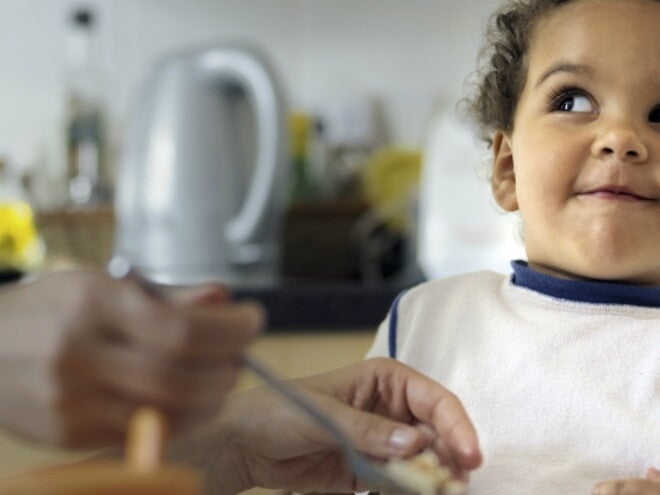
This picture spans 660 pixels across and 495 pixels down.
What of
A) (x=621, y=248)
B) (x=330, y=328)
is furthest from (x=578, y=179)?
(x=330, y=328)

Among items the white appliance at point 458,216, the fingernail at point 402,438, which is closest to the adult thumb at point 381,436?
the fingernail at point 402,438

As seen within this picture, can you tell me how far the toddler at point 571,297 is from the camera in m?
0.70

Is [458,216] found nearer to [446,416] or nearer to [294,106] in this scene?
[294,106]

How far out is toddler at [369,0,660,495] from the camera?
70 cm

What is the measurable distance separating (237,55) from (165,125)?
0.17m

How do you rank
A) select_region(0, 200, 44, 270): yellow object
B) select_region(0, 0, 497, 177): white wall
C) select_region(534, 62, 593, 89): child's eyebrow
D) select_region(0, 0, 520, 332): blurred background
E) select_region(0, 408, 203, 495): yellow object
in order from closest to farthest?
select_region(0, 408, 203, 495): yellow object → select_region(534, 62, 593, 89): child's eyebrow → select_region(0, 200, 44, 270): yellow object → select_region(0, 0, 520, 332): blurred background → select_region(0, 0, 497, 177): white wall

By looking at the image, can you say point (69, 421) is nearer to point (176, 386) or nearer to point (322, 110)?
point (176, 386)

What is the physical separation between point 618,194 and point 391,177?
4.84 ft

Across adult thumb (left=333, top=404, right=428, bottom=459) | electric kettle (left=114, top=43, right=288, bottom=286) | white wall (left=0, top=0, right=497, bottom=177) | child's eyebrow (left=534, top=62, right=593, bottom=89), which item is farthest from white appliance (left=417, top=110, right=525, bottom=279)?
adult thumb (left=333, top=404, right=428, bottom=459)

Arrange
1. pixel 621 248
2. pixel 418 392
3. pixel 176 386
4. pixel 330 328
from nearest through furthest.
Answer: pixel 176 386 < pixel 418 392 < pixel 621 248 < pixel 330 328

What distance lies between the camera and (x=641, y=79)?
30.4 inches

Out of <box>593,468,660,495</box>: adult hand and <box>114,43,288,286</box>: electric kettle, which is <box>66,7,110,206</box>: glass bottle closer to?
<box>114,43,288,286</box>: electric kettle

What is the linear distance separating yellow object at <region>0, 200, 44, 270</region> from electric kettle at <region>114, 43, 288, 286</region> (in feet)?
0.51

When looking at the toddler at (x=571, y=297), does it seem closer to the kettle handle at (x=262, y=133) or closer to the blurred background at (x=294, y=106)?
the kettle handle at (x=262, y=133)
